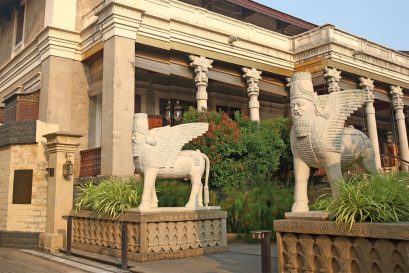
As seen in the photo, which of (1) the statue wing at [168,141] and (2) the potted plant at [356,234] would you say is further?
(1) the statue wing at [168,141]

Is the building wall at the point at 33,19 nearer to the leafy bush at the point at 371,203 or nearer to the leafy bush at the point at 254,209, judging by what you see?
the leafy bush at the point at 254,209

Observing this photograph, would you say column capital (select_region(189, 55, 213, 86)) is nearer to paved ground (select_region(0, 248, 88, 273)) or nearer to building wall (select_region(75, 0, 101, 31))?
building wall (select_region(75, 0, 101, 31))

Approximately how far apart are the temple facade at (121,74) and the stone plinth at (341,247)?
24.4 ft

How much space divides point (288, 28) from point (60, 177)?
18428 millimetres

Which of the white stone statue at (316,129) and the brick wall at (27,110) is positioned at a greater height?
the brick wall at (27,110)

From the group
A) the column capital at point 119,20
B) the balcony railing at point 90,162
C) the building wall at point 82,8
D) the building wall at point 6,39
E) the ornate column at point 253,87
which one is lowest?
the balcony railing at point 90,162

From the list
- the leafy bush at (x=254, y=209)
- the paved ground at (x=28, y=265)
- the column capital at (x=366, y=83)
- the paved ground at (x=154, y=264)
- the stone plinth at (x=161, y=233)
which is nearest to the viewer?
the paved ground at (x=154, y=264)

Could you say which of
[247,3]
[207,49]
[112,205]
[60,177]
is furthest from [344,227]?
[247,3]

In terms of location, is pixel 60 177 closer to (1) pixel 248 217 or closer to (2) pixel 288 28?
(1) pixel 248 217

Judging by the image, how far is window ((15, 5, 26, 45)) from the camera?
2174cm

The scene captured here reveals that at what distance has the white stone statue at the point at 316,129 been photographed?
5320mm

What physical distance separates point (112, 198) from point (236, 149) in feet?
17.3

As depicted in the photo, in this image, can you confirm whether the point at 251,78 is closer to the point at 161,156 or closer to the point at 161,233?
the point at 161,156

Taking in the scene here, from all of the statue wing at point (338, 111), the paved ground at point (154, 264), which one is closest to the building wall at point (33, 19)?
the paved ground at point (154, 264)
